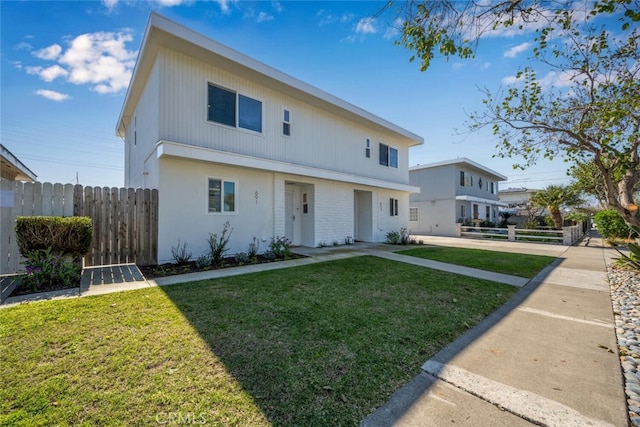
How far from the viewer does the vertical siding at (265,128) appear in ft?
25.6

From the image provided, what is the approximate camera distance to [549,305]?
16.5ft

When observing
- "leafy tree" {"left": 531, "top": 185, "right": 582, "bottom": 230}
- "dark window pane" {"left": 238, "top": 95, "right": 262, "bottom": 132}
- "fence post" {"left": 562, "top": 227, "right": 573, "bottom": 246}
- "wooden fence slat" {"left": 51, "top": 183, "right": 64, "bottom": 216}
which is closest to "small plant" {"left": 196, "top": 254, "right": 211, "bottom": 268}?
"wooden fence slat" {"left": 51, "top": 183, "right": 64, "bottom": 216}

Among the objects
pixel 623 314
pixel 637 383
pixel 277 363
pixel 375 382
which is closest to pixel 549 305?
pixel 623 314

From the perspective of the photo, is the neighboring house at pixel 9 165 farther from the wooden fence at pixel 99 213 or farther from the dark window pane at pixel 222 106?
the dark window pane at pixel 222 106

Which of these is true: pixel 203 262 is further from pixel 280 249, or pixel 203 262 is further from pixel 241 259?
pixel 280 249

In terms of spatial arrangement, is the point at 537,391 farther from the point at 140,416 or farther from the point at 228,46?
the point at 228,46

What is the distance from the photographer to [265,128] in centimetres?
997

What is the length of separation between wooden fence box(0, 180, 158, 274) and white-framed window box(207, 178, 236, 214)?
4.84 feet

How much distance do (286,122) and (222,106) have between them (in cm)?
264

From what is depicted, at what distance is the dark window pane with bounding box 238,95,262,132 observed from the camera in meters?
9.29

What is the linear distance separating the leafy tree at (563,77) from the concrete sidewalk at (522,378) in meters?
3.77

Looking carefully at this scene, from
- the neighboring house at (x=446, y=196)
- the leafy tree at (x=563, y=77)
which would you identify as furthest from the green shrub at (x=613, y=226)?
the leafy tree at (x=563, y=77)

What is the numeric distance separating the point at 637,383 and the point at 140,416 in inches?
176

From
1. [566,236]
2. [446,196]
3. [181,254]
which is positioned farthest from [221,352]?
[446,196]
